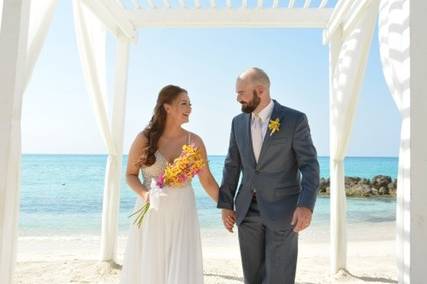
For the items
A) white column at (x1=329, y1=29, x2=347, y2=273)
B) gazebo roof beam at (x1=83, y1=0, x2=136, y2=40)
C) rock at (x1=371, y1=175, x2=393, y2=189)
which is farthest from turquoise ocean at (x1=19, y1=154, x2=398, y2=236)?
gazebo roof beam at (x1=83, y1=0, x2=136, y2=40)

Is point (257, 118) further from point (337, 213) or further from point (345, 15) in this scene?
point (337, 213)

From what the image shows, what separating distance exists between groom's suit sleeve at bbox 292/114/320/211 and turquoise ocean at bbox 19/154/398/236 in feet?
19.2

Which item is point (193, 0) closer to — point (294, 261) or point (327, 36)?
point (327, 36)

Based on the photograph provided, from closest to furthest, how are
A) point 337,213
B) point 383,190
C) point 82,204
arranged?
point 337,213 → point 82,204 → point 383,190

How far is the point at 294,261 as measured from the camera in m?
2.74

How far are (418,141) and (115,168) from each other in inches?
161

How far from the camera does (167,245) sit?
2.88 meters

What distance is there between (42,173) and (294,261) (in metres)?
34.3

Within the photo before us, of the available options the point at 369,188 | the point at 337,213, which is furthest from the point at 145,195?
the point at 369,188

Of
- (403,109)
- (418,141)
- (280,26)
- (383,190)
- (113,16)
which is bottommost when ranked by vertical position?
(383,190)

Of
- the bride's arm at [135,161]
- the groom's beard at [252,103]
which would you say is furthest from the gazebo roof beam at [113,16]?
the groom's beard at [252,103]

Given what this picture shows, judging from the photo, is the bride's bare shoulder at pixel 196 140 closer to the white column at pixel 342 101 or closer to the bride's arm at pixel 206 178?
the bride's arm at pixel 206 178

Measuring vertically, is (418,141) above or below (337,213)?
above

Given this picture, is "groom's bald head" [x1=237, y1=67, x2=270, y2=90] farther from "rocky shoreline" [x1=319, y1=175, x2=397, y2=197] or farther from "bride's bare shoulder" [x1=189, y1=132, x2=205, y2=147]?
"rocky shoreline" [x1=319, y1=175, x2=397, y2=197]
